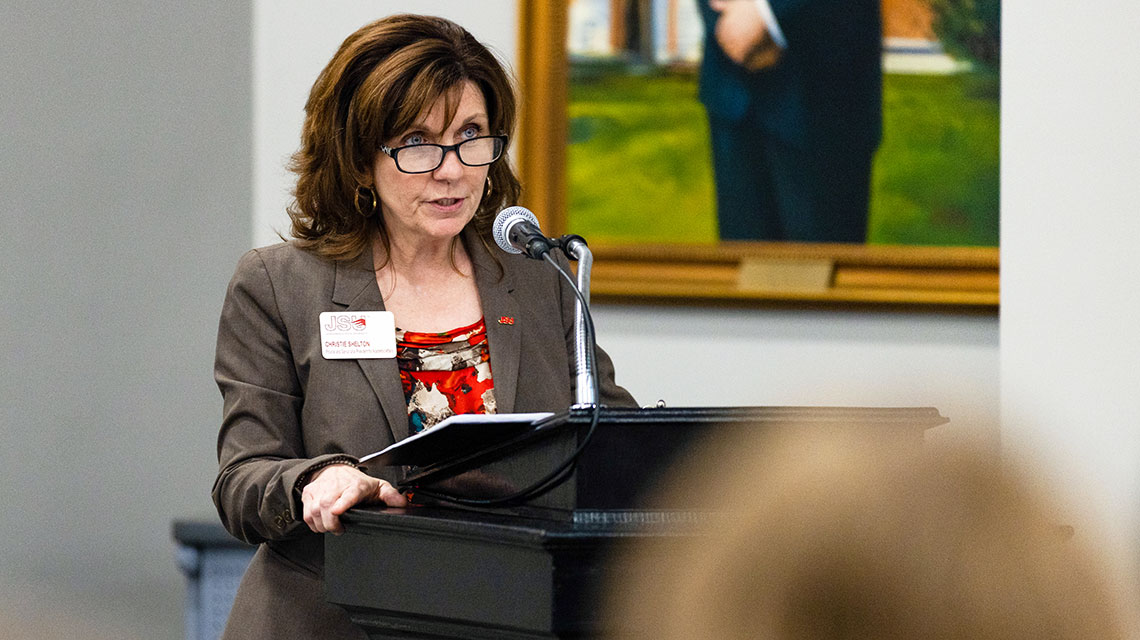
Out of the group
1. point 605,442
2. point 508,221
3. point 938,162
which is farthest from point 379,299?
point 938,162

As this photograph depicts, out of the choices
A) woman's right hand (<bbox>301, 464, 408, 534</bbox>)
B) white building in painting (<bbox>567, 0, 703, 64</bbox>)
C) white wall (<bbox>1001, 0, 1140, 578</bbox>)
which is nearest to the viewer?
woman's right hand (<bbox>301, 464, 408, 534</bbox>)

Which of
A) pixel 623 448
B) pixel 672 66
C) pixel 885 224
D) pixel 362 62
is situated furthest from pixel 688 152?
pixel 623 448

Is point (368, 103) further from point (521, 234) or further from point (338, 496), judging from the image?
point (338, 496)

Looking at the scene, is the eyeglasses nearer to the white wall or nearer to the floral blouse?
the floral blouse

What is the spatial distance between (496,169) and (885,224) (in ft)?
5.40

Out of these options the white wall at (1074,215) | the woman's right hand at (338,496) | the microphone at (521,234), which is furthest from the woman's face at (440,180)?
the white wall at (1074,215)

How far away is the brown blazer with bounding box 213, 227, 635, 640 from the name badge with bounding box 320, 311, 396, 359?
1cm

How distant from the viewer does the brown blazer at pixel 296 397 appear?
1.80 m

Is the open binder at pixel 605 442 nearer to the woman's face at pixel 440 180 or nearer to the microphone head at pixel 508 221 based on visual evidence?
the microphone head at pixel 508 221

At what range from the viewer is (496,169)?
7.22 ft

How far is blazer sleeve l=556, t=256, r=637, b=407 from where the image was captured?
206 cm

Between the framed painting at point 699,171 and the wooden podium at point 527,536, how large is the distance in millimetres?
2226

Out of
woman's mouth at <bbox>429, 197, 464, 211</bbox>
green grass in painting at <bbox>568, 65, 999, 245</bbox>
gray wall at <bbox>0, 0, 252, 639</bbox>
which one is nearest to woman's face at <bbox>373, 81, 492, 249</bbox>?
woman's mouth at <bbox>429, 197, 464, 211</bbox>

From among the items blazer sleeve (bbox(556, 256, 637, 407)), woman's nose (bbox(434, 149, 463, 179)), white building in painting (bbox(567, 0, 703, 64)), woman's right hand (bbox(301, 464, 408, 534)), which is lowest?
woman's right hand (bbox(301, 464, 408, 534))
